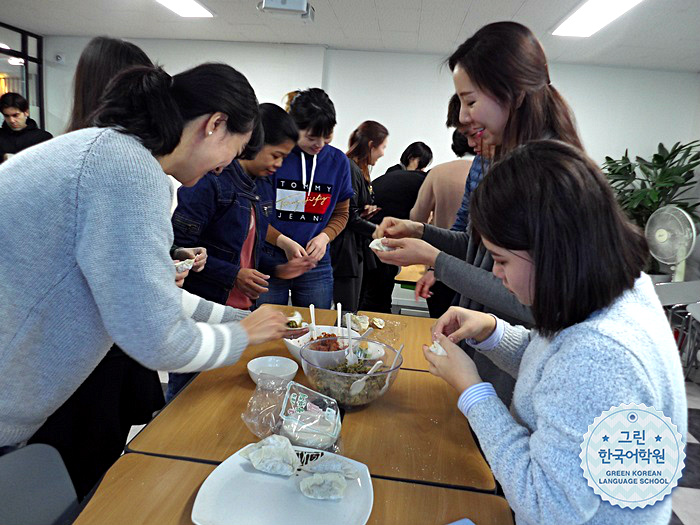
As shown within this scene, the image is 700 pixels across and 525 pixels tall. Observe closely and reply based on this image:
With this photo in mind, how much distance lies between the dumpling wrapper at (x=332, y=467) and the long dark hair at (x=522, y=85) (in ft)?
3.04

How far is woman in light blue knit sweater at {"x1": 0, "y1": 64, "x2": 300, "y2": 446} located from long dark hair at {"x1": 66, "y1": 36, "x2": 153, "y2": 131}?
413mm

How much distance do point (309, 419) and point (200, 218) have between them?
A: 0.95 m

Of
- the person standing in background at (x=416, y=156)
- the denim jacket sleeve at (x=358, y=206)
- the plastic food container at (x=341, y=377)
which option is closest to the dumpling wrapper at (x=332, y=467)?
the plastic food container at (x=341, y=377)

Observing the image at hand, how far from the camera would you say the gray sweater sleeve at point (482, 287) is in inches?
50.6

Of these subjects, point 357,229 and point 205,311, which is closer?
point 205,311

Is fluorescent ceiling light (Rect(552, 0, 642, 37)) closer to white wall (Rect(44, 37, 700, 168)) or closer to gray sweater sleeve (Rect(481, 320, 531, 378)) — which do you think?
white wall (Rect(44, 37, 700, 168))

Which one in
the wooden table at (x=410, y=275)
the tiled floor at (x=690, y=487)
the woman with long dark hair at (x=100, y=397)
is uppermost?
the woman with long dark hair at (x=100, y=397)

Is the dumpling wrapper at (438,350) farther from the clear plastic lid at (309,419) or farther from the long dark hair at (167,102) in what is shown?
the long dark hair at (167,102)

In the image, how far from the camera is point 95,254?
31.9 inches

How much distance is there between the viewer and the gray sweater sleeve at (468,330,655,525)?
2.16 ft

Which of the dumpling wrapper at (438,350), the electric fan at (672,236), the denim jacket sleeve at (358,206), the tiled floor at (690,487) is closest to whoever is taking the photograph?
the dumpling wrapper at (438,350)

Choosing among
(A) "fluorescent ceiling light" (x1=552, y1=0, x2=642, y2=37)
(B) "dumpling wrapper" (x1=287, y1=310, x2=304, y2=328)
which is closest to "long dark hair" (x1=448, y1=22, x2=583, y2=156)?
(B) "dumpling wrapper" (x1=287, y1=310, x2=304, y2=328)

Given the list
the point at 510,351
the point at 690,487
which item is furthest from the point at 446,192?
the point at 690,487

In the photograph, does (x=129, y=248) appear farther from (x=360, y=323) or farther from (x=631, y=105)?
(x=631, y=105)
